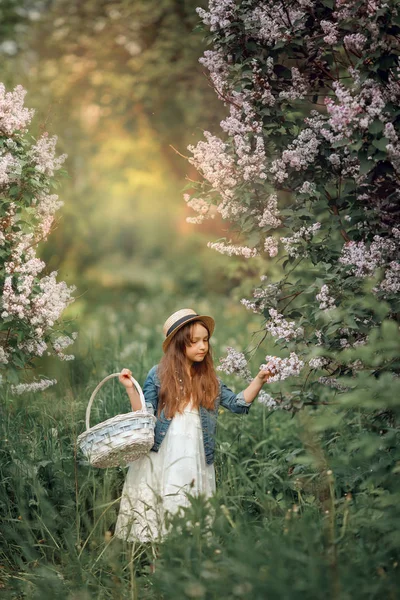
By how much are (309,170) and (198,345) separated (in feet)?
3.30

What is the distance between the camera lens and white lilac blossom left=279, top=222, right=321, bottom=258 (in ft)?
11.1

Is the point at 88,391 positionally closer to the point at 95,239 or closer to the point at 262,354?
the point at 262,354

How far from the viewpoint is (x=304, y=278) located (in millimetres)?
3770

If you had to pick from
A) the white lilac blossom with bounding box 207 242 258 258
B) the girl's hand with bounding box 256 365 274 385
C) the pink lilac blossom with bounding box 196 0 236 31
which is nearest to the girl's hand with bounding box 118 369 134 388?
the girl's hand with bounding box 256 365 274 385

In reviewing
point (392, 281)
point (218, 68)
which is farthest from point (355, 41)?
point (392, 281)

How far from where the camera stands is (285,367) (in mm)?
3248

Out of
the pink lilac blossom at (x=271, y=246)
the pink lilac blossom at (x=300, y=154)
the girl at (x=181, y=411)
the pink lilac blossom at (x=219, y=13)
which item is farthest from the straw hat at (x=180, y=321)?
the pink lilac blossom at (x=219, y=13)

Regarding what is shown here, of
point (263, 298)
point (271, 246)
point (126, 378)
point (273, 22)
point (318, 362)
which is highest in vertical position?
point (273, 22)

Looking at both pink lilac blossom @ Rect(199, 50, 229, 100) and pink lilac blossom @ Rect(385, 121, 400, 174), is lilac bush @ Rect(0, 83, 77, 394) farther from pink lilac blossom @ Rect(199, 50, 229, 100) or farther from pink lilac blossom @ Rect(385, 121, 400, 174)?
pink lilac blossom @ Rect(385, 121, 400, 174)

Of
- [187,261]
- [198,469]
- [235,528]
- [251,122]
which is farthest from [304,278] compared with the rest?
[187,261]

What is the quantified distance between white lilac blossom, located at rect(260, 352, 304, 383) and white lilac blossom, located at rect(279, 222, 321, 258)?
512 millimetres

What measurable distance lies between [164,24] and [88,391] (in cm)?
660

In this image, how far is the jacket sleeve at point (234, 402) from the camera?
12.0 feet

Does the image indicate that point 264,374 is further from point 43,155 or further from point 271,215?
point 43,155
